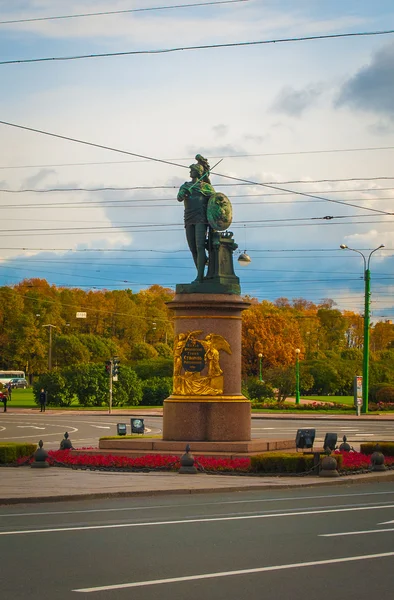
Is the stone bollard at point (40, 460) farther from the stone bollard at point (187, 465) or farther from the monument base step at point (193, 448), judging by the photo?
the stone bollard at point (187, 465)

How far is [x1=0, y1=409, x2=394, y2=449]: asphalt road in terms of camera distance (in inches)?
1475

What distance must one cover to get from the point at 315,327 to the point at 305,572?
125942mm

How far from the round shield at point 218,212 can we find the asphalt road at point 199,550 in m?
11.5

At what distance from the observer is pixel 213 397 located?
26.2m

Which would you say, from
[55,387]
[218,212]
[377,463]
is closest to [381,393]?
[55,387]

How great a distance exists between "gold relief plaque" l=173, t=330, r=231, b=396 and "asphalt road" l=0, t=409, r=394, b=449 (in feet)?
23.4

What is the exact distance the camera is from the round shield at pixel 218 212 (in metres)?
27.8

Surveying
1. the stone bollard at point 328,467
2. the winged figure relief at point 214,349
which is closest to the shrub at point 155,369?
the winged figure relief at point 214,349

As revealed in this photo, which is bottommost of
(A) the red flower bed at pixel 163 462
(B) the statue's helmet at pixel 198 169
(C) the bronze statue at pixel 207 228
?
(A) the red flower bed at pixel 163 462

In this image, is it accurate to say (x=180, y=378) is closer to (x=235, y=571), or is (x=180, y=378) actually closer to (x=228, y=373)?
(x=228, y=373)

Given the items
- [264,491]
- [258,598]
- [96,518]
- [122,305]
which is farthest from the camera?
[122,305]

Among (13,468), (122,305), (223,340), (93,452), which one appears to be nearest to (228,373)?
(223,340)

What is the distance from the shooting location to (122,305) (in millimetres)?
128750

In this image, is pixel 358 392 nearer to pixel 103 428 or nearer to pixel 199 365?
pixel 103 428
